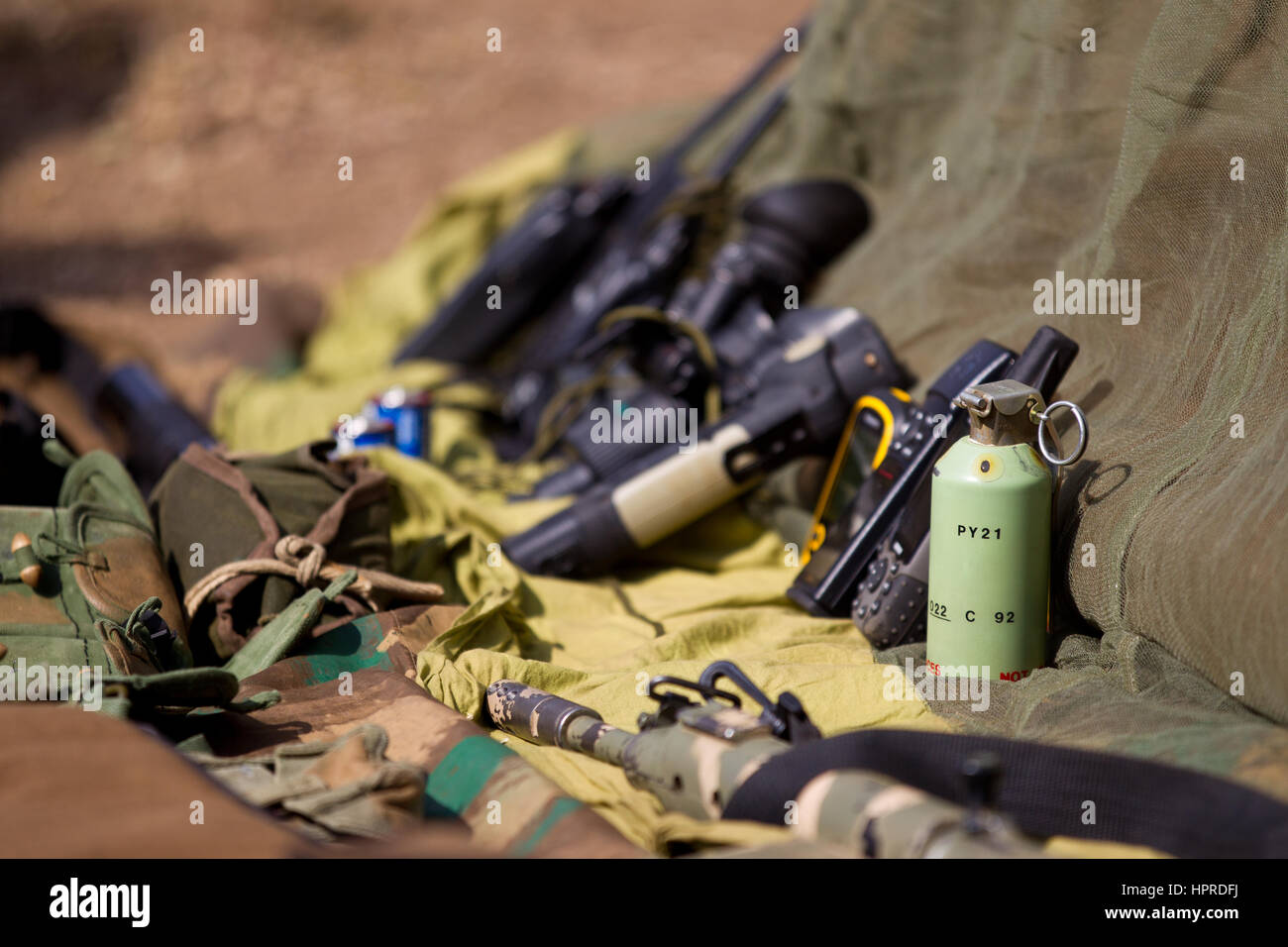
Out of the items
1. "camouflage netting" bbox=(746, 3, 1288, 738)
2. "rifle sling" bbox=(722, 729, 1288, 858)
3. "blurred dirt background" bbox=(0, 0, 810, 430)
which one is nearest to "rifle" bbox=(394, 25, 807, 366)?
"camouflage netting" bbox=(746, 3, 1288, 738)

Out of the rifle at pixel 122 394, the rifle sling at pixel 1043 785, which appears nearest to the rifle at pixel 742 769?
the rifle sling at pixel 1043 785

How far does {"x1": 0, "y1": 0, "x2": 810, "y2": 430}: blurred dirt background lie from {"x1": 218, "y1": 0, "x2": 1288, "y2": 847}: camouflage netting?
13.4ft

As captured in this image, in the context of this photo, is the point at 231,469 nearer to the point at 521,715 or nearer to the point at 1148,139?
the point at 521,715

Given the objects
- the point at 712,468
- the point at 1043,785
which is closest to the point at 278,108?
the point at 712,468

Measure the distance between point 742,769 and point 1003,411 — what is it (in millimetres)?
697

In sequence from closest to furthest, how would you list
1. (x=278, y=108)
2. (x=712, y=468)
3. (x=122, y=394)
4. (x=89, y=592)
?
(x=89, y=592)
(x=712, y=468)
(x=122, y=394)
(x=278, y=108)

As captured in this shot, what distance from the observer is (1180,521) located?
1806 millimetres

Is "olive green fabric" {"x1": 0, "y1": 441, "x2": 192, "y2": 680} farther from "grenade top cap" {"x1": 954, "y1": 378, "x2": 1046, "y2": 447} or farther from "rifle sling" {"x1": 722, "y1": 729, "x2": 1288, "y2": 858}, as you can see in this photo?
"grenade top cap" {"x1": 954, "y1": 378, "x2": 1046, "y2": 447}

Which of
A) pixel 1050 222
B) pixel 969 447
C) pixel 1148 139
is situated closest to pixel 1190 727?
pixel 969 447

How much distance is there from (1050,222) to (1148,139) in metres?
0.54

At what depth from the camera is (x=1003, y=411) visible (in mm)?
1798

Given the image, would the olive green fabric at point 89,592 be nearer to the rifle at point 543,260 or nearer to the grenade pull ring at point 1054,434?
the grenade pull ring at point 1054,434

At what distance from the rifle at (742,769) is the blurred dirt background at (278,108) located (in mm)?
5102

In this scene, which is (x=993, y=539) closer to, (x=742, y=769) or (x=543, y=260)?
(x=742, y=769)
